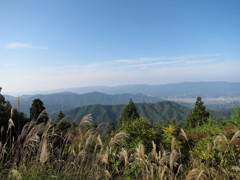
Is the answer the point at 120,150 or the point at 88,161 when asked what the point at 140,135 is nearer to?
the point at 120,150

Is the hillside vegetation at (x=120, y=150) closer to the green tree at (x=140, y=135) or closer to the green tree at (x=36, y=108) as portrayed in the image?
the green tree at (x=140, y=135)

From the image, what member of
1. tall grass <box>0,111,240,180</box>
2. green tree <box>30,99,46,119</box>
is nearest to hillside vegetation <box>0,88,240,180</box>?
tall grass <box>0,111,240,180</box>

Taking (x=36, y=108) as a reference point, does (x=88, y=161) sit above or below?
above

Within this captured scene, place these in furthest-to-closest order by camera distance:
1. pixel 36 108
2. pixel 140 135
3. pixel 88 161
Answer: pixel 36 108, pixel 140 135, pixel 88 161

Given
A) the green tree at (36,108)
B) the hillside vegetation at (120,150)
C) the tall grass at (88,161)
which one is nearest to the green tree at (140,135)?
the hillside vegetation at (120,150)

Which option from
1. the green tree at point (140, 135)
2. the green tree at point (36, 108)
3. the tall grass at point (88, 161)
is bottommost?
the green tree at point (36, 108)

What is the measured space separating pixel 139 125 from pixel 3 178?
17.1ft

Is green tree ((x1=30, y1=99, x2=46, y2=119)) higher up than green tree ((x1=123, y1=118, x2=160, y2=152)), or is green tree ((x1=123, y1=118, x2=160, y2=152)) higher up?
green tree ((x1=123, y1=118, x2=160, y2=152))

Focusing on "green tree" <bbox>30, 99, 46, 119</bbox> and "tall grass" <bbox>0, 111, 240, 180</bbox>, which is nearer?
"tall grass" <bbox>0, 111, 240, 180</bbox>

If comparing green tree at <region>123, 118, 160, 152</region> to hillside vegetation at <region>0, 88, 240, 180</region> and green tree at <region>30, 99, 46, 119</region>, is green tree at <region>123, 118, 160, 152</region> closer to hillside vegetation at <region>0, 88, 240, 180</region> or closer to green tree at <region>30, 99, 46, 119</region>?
hillside vegetation at <region>0, 88, 240, 180</region>

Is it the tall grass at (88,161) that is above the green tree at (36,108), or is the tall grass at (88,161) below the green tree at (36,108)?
above

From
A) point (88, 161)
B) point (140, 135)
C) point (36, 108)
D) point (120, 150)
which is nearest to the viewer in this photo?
point (88, 161)

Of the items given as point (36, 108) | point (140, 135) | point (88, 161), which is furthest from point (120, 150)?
point (36, 108)

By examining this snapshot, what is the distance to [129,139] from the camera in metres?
6.27
